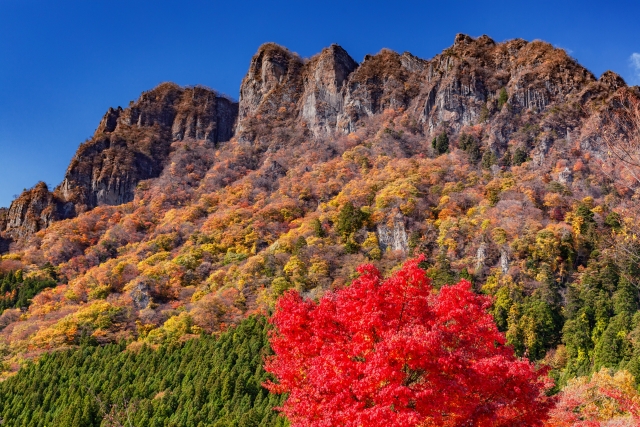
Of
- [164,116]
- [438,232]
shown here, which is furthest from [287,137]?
[438,232]

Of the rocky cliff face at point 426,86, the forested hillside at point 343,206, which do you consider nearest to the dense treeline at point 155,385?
the forested hillside at point 343,206

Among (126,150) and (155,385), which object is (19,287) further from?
(126,150)

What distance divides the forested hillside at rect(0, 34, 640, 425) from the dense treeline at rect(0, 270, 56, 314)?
0.29 meters

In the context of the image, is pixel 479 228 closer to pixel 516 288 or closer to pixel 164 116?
pixel 516 288

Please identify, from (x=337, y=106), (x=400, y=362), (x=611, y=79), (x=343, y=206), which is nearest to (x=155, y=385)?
(x=400, y=362)

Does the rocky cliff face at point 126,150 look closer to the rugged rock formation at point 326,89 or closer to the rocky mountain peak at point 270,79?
the rocky mountain peak at point 270,79

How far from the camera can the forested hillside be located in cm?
4250

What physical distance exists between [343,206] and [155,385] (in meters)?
31.4

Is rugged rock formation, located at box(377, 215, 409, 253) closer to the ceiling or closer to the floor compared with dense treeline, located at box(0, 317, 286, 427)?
closer to the ceiling

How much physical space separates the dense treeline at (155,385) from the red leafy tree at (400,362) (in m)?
18.3

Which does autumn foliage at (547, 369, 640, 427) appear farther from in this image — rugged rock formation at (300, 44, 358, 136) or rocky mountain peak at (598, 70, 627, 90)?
rugged rock formation at (300, 44, 358, 136)

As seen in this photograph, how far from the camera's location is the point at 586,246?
153 ft

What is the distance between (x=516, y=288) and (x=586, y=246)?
9.33 m

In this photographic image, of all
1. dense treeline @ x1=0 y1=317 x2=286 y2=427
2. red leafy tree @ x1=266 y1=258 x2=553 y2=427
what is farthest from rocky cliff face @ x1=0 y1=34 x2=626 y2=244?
red leafy tree @ x1=266 y1=258 x2=553 y2=427
